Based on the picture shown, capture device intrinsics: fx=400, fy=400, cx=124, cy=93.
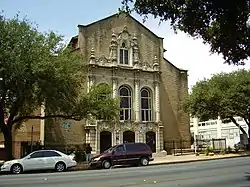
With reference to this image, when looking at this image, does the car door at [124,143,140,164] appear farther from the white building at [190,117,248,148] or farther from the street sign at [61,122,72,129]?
the white building at [190,117,248,148]

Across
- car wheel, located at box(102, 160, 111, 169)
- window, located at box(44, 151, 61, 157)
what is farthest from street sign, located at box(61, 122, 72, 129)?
window, located at box(44, 151, 61, 157)

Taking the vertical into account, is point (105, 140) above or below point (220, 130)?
below

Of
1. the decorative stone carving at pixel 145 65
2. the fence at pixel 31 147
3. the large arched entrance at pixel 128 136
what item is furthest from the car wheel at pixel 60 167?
the decorative stone carving at pixel 145 65

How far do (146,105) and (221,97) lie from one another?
8334 mm

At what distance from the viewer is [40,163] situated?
2462cm

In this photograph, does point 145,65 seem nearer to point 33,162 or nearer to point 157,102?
point 157,102

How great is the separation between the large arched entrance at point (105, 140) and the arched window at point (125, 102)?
2391 mm

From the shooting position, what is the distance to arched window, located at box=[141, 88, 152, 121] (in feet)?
140

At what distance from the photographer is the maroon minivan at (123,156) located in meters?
27.6

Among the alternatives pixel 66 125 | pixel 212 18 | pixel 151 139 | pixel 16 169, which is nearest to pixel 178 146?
pixel 151 139

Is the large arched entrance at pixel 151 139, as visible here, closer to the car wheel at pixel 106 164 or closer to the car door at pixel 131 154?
the car door at pixel 131 154

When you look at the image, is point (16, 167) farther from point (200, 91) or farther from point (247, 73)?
point (247, 73)

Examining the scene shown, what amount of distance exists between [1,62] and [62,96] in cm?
470

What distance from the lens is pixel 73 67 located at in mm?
28203
